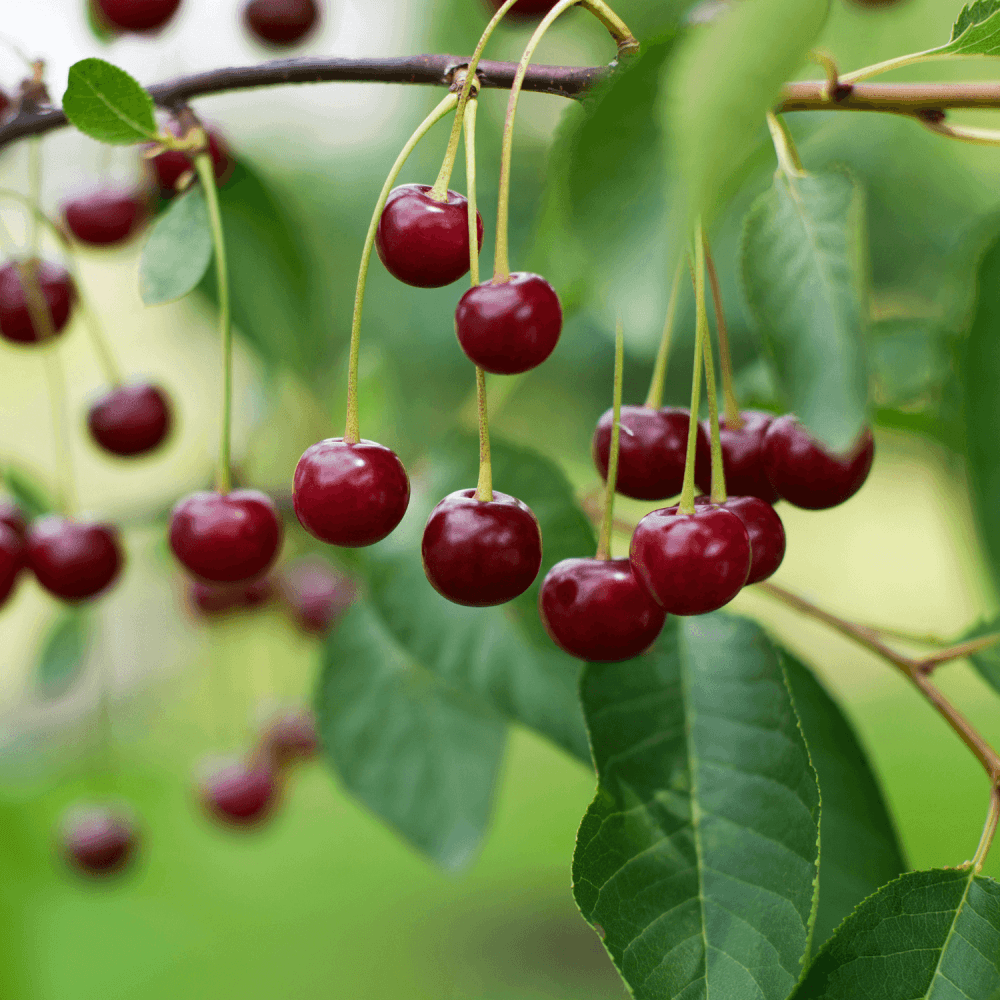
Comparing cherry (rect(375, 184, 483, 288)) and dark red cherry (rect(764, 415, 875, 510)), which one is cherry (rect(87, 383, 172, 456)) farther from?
dark red cherry (rect(764, 415, 875, 510))

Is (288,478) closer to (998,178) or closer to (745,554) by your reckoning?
(745,554)

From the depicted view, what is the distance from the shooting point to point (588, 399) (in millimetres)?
2910

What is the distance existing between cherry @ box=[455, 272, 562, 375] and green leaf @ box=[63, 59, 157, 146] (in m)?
0.33

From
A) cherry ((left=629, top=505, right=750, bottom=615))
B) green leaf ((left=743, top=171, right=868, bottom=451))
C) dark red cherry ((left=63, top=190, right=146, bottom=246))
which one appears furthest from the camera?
dark red cherry ((left=63, top=190, right=146, bottom=246))

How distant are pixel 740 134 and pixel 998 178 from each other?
3.50m

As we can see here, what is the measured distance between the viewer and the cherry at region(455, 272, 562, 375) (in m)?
0.52

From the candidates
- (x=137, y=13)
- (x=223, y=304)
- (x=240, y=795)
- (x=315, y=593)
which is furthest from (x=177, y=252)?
(x=240, y=795)

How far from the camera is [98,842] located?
1688 mm

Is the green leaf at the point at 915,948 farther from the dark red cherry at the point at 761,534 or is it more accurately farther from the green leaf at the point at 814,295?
the green leaf at the point at 814,295

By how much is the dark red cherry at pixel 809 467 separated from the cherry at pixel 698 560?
9 cm

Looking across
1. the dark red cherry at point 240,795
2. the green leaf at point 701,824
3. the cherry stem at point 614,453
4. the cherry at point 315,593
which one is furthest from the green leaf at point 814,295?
the dark red cherry at point 240,795

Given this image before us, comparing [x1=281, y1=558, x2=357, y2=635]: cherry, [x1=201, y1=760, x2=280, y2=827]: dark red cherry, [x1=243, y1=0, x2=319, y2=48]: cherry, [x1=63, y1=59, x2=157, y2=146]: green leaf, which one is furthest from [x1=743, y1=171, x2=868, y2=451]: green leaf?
[x1=201, y1=760, x2=280, y2=827]: dark red cherry

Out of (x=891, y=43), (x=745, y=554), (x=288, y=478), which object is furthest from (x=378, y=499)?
(x=891, y=43)

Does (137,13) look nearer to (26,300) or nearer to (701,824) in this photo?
(26,300)
